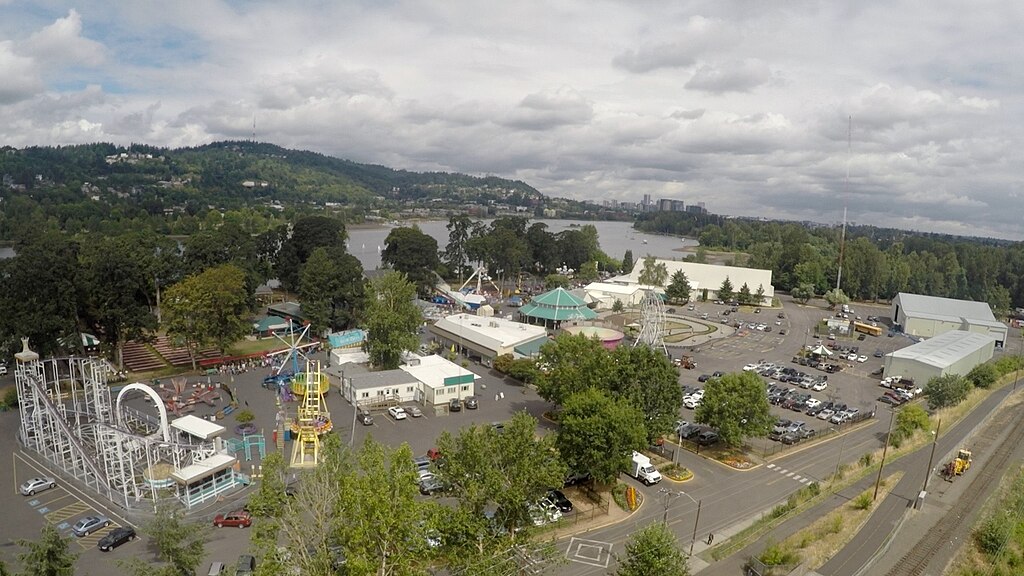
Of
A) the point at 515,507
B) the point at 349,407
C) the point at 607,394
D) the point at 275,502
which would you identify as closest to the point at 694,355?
the point at 607,394

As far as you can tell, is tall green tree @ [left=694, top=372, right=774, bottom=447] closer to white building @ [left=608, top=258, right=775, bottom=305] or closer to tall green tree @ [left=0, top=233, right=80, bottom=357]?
tall green tree @ [left=0, top=233, right=80, bottom=357]

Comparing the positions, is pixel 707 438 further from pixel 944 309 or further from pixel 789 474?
pixel 944 309

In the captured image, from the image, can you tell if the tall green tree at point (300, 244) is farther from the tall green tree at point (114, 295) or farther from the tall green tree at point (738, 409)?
the tall green tree at point (738, 409)

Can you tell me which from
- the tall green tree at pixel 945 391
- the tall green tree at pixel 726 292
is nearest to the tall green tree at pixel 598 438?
the tall green tree at pixel 945 391

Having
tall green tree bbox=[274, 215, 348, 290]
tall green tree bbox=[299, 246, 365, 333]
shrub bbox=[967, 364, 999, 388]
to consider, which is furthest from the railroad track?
tall green tree bbox=[274, 215, 348, 290]

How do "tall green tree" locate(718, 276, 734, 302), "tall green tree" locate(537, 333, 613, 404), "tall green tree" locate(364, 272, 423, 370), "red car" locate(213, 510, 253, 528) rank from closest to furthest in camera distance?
"red car" locate(213, 510, 253, 528) < "tall green tree" locate(537, 333, 613, 404) < "tall green tree" locate(364, 272, 423, 370) < "tall green tree" locate(718, 276, 734, 302)

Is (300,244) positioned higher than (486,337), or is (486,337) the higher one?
(300,244)

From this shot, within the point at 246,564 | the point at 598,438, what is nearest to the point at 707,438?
the point at 598,438
